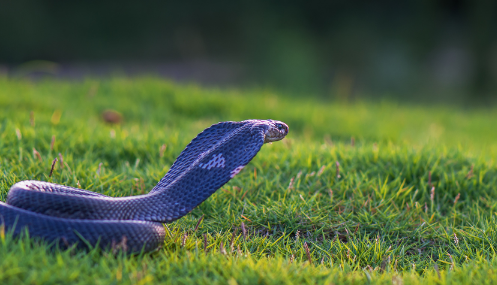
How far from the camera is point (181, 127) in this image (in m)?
5.36

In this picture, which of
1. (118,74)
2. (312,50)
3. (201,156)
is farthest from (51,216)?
(312,50)

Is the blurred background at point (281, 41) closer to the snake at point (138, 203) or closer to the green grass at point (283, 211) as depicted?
the green grass at point (283, 211)

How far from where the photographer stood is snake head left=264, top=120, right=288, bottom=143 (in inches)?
106

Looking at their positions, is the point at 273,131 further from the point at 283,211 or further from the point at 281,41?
the point at 281,41

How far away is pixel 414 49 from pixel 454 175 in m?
11.9

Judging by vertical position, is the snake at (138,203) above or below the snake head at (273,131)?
below

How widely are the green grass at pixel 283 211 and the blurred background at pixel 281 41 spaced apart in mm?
8842

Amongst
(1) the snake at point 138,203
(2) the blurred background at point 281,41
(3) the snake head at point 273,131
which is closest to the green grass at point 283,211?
(1) the snake at point 138,203

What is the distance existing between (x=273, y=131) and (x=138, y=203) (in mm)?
886

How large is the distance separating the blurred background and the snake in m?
10.1

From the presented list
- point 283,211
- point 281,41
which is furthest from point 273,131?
point 281,41

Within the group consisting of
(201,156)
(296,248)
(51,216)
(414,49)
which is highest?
(414,49)

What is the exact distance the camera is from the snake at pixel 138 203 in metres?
2.15

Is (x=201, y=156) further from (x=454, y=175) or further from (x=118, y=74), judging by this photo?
(x=118, y=74)
